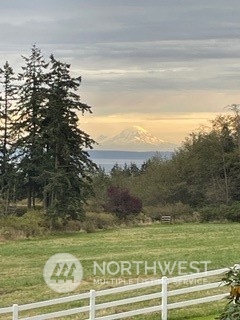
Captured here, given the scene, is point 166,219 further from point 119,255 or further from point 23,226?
point 119,255

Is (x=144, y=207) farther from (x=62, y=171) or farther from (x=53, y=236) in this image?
(x=53, y=236)

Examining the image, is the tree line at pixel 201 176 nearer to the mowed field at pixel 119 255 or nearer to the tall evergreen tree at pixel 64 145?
the tall evergreen tree at pixel 64 145

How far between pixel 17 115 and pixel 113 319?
113 ft

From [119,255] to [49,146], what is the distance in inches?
786

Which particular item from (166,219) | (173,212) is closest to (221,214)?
(166,219)

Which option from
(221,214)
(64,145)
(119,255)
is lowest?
(119,255)

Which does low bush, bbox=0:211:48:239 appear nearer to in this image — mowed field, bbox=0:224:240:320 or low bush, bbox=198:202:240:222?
mowed field, bbox=0:224:240:320

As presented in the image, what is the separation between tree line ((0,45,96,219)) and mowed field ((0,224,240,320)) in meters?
4.82

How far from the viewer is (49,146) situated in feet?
137

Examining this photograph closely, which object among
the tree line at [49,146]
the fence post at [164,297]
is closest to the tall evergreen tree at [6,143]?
the tree line at [49,146]

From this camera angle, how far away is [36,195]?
46000 mm

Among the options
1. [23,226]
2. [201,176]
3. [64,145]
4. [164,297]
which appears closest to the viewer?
[164,297]

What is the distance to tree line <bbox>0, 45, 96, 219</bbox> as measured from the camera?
131 ft

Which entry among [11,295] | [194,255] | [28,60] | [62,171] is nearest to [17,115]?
[28,60]
